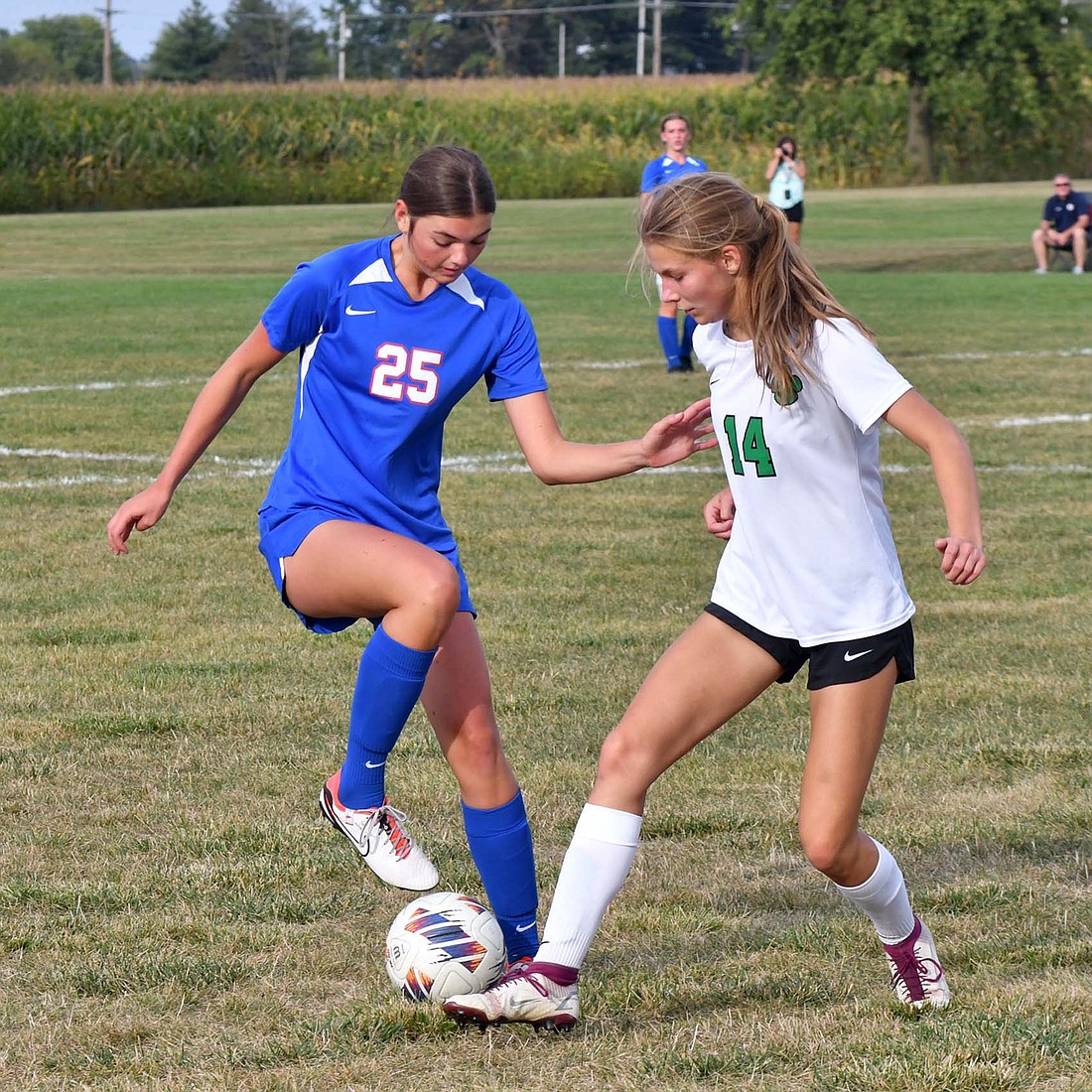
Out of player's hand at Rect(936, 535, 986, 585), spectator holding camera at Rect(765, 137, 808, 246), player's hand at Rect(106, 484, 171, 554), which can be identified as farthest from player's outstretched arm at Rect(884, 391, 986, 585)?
spectator holding camera at Rect(765, 137, 808, 246)

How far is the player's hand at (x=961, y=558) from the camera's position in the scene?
330 centimetres

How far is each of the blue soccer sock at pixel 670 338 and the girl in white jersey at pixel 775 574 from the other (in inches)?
424

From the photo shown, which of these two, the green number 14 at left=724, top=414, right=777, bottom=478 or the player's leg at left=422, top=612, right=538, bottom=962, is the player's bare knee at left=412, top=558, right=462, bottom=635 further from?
the green number 14 at left=724, top=414, right=777, bottom=478

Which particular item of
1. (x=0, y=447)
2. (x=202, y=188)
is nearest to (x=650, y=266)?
(x=0, y=447)

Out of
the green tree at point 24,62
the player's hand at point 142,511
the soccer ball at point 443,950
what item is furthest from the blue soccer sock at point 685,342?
the green tree at point 24,62

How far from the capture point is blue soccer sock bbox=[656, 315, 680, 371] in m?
14.4

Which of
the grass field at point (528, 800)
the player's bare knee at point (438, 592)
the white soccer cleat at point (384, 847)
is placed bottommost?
the grass field at point (528, 800)

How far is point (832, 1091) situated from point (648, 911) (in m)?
1.04

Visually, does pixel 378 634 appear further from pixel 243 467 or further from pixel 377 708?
pixel 243 467

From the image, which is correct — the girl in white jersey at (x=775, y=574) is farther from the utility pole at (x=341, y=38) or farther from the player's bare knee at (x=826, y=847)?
the utility pole at (x=341, y=38)

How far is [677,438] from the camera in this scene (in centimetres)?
→ 390

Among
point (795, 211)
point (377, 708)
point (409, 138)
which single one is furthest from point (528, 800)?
point (409, 138)

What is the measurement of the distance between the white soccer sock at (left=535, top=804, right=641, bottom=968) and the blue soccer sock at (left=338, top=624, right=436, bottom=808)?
20.3 inches

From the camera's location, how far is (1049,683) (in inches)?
248
